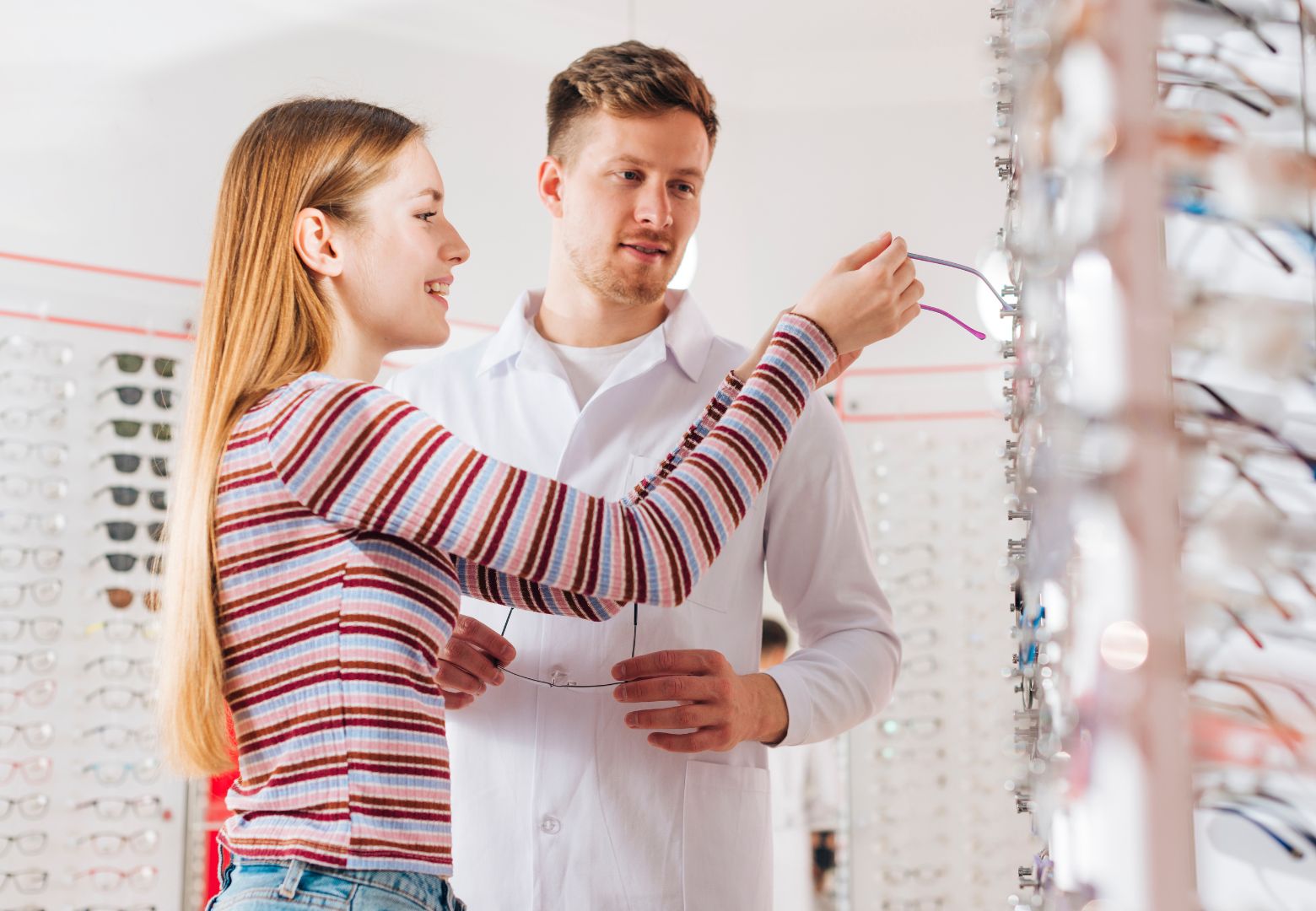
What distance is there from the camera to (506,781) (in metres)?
1.67

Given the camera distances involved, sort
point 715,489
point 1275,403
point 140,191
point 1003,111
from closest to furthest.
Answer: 1. point 1275,403
2. point 1003,111
3. point 715,489
4. point 140,191

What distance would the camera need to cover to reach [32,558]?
133 inches

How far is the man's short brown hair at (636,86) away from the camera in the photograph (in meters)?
2.06

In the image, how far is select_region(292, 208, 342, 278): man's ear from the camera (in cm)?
140

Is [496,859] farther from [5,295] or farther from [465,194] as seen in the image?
[465,194]

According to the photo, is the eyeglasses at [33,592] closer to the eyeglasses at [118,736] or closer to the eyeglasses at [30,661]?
the eyeglasses at [30,661]

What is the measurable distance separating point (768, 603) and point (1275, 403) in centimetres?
412

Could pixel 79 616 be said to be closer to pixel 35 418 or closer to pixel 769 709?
pixel 35 418

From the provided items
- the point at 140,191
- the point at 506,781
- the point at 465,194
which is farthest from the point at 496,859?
the point at 465,194

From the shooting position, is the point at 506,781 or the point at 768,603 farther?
the point at 768,603

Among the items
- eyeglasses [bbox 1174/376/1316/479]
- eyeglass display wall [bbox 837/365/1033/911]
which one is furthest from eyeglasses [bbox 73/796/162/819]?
eyeglasses [bbox 1174/376/1316/479]

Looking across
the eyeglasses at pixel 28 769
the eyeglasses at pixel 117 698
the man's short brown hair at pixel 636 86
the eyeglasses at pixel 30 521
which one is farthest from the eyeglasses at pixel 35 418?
the man's short brown hair at pixel 636 86

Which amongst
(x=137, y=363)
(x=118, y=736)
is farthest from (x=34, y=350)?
(x=118, y=736)

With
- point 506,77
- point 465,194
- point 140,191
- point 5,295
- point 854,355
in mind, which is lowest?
point 854,355
